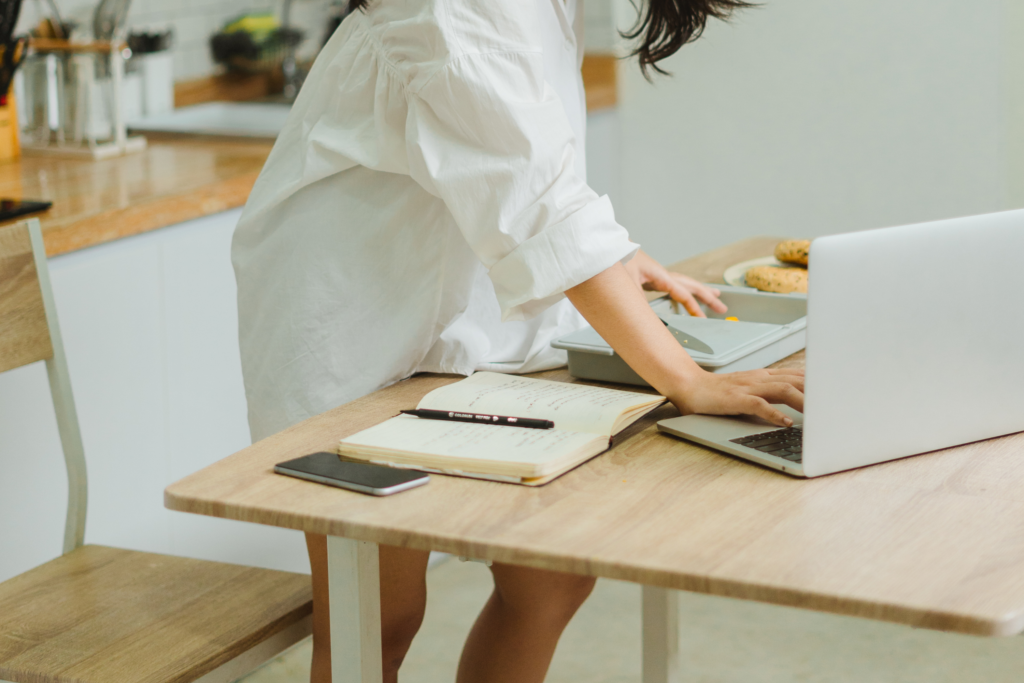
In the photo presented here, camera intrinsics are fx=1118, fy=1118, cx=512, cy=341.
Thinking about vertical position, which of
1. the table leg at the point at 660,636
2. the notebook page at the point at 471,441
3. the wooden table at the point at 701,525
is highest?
the notebook page at the point at 471,441

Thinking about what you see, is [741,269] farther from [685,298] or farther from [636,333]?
[636,333]

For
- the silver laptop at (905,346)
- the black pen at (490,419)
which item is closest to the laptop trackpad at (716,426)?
the silver laptop at (905,346)

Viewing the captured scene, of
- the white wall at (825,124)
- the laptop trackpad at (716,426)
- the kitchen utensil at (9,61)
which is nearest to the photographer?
the laptop trackpad at (716,426)

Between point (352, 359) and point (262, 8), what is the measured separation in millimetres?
1989

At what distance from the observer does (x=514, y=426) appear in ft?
3.06

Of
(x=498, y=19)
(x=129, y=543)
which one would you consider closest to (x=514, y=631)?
(x=498, y=19)

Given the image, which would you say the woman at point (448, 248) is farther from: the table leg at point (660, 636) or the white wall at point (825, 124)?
the white wall at point (825, 124)

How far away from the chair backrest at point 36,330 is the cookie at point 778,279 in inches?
33.7

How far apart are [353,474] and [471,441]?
0.33 feet

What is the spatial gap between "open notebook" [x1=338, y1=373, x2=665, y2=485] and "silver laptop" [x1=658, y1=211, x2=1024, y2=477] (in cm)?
9

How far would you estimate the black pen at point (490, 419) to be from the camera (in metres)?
0.93

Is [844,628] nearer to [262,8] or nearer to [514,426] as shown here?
[514,426]

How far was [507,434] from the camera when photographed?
35.9 inches

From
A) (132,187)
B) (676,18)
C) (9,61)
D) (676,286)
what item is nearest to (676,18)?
(676,18)
